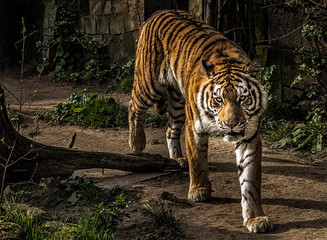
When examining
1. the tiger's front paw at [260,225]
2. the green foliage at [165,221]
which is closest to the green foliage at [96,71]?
the green foliage at [165,221]

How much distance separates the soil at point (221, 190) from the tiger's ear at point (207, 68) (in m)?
1.23

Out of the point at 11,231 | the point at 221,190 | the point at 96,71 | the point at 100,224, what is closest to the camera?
the point at 11,231

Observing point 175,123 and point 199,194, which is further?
point 175,123

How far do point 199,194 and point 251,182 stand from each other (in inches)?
28.6

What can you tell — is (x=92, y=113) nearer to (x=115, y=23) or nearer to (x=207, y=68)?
(x=115, y=23)

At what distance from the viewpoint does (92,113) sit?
817 cm

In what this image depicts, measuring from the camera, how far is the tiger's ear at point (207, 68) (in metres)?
4.62

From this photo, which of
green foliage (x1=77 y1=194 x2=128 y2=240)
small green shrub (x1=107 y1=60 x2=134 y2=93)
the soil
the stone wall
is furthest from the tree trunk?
the stone wall

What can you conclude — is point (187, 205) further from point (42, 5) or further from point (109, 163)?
point (42, 5)

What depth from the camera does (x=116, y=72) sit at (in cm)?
1086

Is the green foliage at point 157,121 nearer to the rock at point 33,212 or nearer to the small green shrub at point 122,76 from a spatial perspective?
the small green shrub at point 122,76

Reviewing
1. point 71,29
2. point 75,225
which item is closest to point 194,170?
point 75,225

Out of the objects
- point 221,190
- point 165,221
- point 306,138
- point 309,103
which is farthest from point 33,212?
point 309,103

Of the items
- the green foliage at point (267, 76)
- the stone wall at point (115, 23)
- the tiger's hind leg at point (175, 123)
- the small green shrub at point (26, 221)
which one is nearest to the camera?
the small green shrub at point (26, 221)
